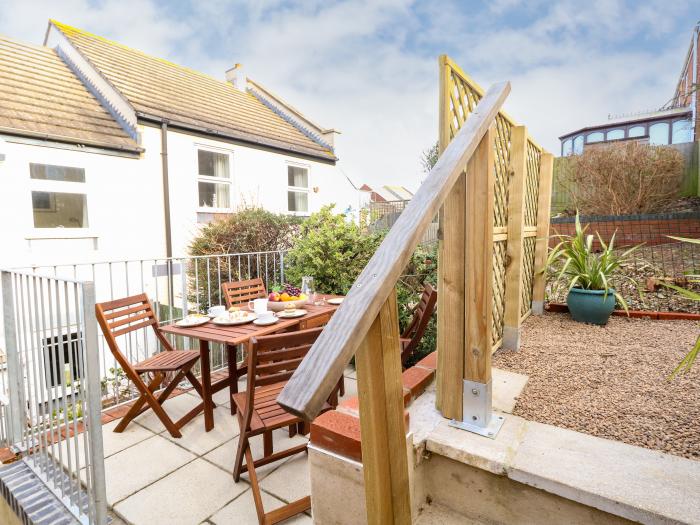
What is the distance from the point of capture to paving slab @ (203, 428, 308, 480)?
2.32 m

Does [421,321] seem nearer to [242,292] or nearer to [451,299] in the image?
[451,299]

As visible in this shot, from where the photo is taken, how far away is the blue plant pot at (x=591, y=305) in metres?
3.44

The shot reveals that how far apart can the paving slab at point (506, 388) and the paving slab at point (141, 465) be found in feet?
6.18

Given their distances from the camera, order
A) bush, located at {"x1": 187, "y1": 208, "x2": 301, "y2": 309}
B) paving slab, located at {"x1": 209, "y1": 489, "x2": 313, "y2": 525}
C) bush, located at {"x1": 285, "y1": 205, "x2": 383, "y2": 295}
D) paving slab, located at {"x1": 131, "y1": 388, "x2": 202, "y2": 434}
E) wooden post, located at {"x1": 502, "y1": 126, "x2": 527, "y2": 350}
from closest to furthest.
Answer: paving slab, located at {"x1": 209, "y1": 489, "x2": 313, "y2": 525}, wooden post, located at {"x1": 502, "y1": 126, "x2": 527, "y2": 350}, paving slab, located at {"x1": 131, "y1": 388, "x2": 202, "y2": 434}, bush, located at {"x1": 285, "y1": 205, "x2": 383, "y2": 295}, bush, located at {"x1": 187, "y1": 208, "x2": 301, "y2": 309}

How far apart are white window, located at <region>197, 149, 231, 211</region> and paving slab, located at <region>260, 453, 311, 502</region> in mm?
6797

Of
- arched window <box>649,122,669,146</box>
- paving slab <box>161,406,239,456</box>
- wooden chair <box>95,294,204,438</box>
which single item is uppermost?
arched window <box>649,122,669,146</box>

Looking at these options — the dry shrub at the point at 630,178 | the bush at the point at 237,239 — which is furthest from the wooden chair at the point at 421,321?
the dry shrub at the point at 630,178

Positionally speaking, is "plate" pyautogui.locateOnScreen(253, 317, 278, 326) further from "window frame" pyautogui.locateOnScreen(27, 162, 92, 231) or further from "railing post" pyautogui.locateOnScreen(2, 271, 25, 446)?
"window frame" pyautogui.locateOnScreen(27, 162, 92, 231)

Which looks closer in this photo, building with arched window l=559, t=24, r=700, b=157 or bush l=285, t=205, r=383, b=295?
bush l=285, t=205, r=383, b=295

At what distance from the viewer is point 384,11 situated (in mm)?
7203

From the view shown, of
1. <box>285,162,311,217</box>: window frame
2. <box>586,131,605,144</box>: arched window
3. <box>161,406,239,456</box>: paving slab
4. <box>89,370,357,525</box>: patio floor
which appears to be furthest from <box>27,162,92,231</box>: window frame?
Result: <box>586,131,605,144</box>: arched window

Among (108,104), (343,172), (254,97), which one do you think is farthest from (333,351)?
(254,97)

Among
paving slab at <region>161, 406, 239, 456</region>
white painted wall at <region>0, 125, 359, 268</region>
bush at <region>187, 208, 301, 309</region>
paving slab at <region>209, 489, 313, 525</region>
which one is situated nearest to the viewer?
paving slab at <region>209, 489, 313, 525</region>

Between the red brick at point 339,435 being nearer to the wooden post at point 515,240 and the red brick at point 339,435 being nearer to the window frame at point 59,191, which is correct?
the wooden post at point 515,240
